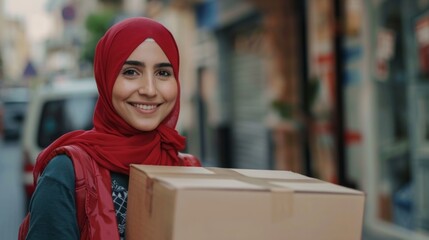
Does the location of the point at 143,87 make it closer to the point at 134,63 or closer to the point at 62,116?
the point at 134,63

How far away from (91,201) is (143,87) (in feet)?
1.14

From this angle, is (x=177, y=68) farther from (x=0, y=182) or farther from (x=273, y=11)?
(x=0, y=182)

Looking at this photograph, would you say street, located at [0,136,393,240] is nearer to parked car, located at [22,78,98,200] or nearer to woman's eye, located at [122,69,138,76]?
parked car, located at [22,78,98,200]

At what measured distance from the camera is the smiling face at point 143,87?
6.32 feet

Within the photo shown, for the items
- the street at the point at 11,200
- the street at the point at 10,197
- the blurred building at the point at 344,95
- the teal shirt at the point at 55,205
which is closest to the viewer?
the teal shirt at the point at 55,205

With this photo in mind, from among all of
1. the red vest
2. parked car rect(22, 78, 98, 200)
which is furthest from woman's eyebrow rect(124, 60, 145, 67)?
parked car rect(22, 78, 98, 200)

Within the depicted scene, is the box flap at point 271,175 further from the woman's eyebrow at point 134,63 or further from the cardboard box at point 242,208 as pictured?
the woman's eyebrow at point 134,63

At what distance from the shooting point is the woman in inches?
69.8

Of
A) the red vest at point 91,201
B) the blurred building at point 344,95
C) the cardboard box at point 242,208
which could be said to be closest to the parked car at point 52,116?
the blurred building at point 344,95

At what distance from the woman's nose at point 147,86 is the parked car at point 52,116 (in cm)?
454

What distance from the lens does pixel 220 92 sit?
13383mm

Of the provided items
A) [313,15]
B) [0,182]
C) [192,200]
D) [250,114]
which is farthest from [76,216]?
[0,182]

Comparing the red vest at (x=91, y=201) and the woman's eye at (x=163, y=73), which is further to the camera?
the woman's eye at (x=163, y=73)

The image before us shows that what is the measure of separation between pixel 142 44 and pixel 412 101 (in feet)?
16.5
